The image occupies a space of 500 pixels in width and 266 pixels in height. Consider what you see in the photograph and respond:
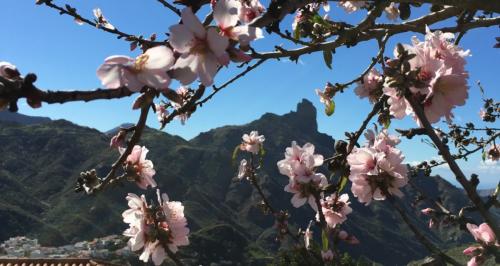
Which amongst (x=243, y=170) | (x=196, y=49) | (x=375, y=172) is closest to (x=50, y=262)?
(x=243, y=170)

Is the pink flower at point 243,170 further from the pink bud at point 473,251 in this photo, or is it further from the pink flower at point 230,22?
the pink flower at point 230,22

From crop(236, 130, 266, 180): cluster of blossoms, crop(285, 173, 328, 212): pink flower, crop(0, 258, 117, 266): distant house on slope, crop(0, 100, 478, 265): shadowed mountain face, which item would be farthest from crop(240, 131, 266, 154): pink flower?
crop(0, 100, 478, 265): shadowed mountain face

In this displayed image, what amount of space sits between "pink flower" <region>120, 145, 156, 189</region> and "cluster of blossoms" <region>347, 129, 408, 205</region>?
127 centimetres

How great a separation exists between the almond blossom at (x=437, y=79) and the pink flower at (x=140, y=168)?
1.63m

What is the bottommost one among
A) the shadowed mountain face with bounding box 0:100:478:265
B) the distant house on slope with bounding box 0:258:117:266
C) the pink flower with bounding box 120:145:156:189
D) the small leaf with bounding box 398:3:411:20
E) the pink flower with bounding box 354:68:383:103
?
the pink flower with bounding box 120:145:156:189

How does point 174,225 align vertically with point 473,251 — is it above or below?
above

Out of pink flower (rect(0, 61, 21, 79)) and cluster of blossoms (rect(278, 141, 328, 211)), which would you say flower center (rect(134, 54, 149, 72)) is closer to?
pink flower (rect(0, 61, 21, 79))

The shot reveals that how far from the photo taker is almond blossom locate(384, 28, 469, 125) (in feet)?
5.72

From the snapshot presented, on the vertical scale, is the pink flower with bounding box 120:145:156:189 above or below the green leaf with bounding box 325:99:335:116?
below

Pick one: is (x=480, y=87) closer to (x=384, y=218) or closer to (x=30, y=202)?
(x=30, y=202)

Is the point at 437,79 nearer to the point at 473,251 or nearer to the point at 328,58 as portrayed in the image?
the point at 473,251

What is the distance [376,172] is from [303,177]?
1.63 feet

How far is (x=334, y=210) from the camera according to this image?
10.7 ft

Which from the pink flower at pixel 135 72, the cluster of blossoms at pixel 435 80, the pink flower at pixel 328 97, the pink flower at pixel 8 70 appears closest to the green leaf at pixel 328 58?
the cluster of blossoms at pixel 435 80
